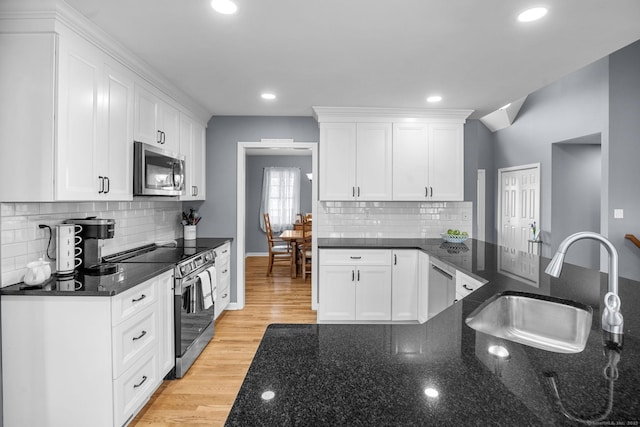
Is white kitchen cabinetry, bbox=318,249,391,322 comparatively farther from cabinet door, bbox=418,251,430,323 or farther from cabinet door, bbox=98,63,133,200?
cabinet door, bbox=98,63,133,200

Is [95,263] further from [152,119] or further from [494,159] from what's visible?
[494,159]

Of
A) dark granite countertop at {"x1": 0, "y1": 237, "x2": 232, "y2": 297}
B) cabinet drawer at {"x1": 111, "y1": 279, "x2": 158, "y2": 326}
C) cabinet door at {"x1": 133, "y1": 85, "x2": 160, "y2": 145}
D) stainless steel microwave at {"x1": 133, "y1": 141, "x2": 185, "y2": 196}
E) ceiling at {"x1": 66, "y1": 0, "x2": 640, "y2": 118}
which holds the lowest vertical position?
cabinet drawer at {"x1": 111, "y1": 279, "x2": 158, "y2": 326}

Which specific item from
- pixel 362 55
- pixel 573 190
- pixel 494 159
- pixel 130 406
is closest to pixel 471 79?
pixel 362 55

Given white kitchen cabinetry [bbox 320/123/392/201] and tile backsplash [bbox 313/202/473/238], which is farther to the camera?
tile backsplash [bbox 313/202/473/238]

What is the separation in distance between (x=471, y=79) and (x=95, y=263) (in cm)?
321

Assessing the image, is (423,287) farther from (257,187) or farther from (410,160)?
(257,187)

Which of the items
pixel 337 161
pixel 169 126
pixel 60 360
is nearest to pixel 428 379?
pixel 60 360

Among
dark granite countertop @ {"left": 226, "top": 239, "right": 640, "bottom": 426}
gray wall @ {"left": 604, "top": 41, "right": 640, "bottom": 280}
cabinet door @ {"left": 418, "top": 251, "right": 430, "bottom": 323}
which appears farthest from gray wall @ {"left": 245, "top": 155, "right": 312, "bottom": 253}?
dark granite countertop @ {"left": 226, "top": 239, "right": 640, "bottom": 426}

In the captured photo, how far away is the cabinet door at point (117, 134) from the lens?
2.23 metres

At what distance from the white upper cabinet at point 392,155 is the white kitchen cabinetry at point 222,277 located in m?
1.26

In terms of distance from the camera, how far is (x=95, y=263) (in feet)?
7.56

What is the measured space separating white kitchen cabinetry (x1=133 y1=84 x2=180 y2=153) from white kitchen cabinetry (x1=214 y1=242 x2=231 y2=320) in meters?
1.17

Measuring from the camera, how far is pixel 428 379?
85 cm

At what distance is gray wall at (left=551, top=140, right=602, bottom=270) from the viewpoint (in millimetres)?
5375
